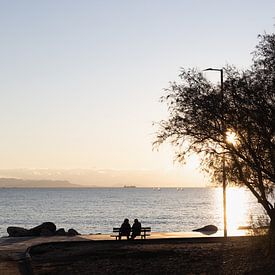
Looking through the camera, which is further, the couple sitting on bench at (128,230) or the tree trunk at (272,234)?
the couple sitting on bench at (128,230)

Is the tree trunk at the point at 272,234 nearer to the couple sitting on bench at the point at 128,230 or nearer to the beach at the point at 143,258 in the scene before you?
the beach at the point at 143,258

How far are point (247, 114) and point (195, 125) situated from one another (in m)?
2.39

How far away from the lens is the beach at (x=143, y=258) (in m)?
21.7

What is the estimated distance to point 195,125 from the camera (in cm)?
2489

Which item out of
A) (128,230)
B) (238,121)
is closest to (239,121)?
(238,121)

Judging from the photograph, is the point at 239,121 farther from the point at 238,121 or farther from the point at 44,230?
the point at 44,230

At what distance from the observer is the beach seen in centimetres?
2172

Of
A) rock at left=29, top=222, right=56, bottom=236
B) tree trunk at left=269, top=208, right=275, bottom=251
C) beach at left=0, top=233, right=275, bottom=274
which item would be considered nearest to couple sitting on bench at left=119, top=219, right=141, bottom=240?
beach at left=0, top=233, right=275, bottom=274

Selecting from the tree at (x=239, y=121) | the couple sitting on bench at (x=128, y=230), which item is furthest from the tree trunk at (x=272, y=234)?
the couple sitting on bench at (x=128, y=230)

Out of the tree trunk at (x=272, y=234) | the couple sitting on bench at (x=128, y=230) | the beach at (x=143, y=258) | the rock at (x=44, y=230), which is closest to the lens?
the beach at (x=143, y=258)

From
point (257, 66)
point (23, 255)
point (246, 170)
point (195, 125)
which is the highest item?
point (257, 66)

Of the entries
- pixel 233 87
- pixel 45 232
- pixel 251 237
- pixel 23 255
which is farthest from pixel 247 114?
pixel 45 232

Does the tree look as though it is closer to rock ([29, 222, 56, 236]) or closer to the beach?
the beach

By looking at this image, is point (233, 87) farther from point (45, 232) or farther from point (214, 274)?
point (45, 232)
